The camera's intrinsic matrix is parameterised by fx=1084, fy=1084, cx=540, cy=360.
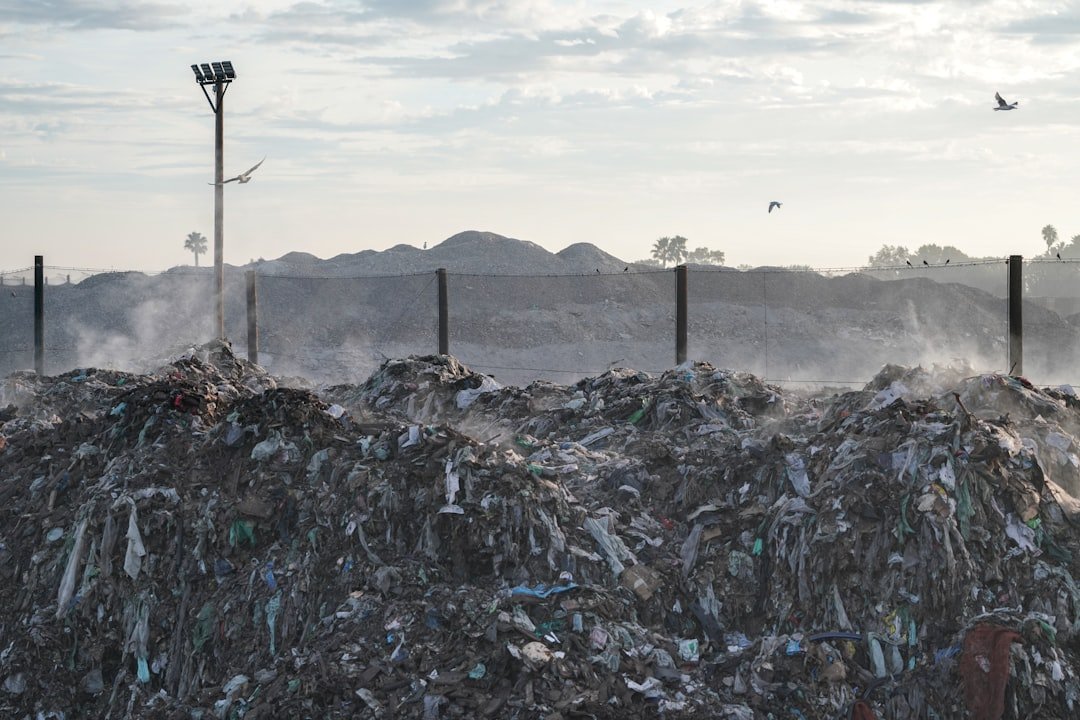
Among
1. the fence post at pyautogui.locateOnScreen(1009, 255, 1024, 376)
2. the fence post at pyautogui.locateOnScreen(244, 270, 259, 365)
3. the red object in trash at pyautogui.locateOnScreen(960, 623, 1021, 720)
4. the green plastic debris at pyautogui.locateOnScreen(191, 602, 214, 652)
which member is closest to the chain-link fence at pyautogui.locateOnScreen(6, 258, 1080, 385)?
the fence post at pyautogui.locateOnScreen(244, 270, 259, 365)

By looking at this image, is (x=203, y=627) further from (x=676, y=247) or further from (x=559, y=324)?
(x=676, y=247)

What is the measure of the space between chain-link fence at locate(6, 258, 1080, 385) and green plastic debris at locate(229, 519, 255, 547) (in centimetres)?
1514

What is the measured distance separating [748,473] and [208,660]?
388 cm

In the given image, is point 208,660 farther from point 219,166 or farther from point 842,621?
point 219,166

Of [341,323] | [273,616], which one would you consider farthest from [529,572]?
[341,323]

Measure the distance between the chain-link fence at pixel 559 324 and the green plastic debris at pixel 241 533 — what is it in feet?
49.7

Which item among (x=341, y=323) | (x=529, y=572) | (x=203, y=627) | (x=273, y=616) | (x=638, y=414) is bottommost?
(x=203, y=627)

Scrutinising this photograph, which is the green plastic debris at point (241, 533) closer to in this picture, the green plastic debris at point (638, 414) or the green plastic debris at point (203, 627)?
the green plastic debris at point (203, 627)

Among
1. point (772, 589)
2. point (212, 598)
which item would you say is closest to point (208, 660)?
point (212, 598)

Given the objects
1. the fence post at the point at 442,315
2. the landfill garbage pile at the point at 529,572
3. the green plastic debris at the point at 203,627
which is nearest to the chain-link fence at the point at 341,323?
the fence post at the point at 442,315

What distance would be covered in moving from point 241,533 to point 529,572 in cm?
204

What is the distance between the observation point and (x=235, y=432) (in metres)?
8.16

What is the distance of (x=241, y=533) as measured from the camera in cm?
732

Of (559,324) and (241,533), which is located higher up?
(559,324)
